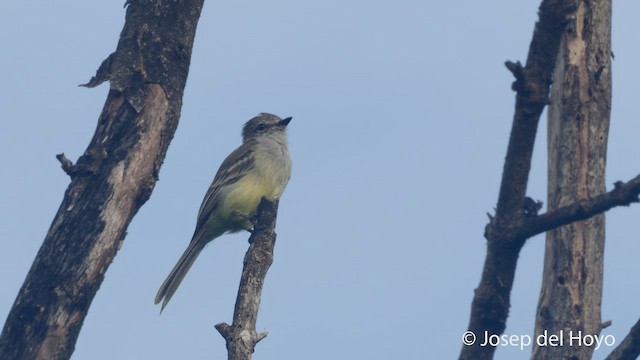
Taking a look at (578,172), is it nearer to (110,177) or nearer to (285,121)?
(110,177)

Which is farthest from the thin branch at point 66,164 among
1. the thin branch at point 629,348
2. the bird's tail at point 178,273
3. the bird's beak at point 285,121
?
the bird's beak at point 285,121

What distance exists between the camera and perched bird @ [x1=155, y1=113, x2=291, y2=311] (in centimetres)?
1229

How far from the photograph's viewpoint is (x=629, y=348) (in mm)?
4785

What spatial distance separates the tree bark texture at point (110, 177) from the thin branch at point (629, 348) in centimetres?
287

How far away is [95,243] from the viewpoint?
5672 millimetres

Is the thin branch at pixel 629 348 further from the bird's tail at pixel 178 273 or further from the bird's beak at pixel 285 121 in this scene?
the bird's beak at pixel 285 121

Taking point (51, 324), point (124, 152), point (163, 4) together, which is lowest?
point (51, 324)

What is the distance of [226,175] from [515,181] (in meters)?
9.62

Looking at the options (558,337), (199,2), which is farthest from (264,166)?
(558,337)

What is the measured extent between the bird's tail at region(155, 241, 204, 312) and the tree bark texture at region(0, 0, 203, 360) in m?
5.42

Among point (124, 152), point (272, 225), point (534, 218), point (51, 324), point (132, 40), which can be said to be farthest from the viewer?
point (272, 225)

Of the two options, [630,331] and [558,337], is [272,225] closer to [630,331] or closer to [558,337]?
[558,337]

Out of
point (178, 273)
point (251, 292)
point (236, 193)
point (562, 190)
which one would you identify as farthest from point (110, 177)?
point (236, 193)

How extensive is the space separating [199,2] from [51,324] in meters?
2.57
